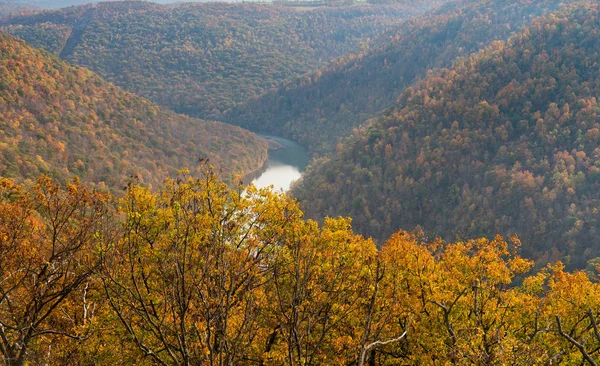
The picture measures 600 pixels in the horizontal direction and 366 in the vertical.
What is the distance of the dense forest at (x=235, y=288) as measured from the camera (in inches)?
498

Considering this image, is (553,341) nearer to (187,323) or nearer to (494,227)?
(187,323)

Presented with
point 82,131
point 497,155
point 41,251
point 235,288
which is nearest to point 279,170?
point 82,131

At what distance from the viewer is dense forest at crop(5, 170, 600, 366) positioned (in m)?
12.7

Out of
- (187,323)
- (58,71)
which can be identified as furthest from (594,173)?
(58,71)

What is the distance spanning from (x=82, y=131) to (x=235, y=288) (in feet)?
356

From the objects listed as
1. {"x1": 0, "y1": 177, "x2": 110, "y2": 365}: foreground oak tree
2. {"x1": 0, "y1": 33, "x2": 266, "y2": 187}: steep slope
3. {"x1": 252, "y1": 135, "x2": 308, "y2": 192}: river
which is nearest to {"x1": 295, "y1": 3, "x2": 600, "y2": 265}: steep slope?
{"x1": 252, "y1": 135, "x2": 308, "y2": 192}: river

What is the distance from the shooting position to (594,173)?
3297 inches

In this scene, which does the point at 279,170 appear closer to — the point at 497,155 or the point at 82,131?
the point at 82,131

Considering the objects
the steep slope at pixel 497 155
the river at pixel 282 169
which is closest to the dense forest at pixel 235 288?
the steep slope at pixel 497 155

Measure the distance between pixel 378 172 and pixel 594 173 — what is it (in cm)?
4305

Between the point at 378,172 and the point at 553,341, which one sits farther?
the point at 378,172

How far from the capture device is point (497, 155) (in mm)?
102312

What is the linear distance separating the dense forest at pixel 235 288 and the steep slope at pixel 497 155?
6268 centimetres

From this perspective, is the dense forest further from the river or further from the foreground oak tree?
the river
